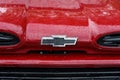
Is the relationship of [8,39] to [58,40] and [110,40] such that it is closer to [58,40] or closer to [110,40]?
[58,40]

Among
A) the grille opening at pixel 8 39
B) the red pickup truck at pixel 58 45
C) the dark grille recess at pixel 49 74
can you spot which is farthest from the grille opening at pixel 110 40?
the grille opening at pixel 8 39

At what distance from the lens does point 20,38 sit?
4.66 metres

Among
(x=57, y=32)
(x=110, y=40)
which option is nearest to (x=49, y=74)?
(x=57, y=32)

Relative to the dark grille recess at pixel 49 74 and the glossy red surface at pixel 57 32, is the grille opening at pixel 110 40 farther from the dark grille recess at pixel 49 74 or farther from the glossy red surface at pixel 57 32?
the dark grille recess at pixel 49 74

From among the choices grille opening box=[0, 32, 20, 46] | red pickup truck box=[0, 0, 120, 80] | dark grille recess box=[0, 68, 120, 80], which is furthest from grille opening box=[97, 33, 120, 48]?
grille opening box=[0, 32, 20, 46]

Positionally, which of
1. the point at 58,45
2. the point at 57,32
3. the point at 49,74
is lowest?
the point at 49,74

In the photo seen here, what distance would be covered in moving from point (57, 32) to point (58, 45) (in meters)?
0.13

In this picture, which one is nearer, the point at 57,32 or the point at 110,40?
the point at 57,32

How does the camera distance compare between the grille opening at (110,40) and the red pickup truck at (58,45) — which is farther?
the grille opening at (110,40)

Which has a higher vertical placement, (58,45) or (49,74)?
(58,45)

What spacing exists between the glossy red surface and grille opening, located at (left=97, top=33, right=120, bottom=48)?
41 mm

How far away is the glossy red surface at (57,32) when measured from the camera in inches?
184

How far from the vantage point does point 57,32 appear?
4.65 metres

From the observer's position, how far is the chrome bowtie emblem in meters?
4.62
